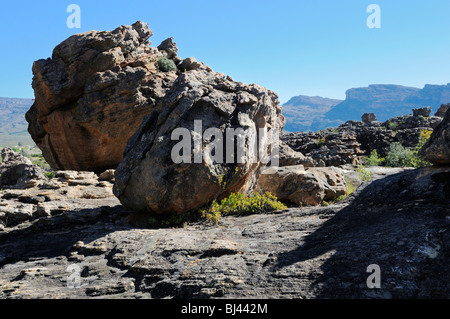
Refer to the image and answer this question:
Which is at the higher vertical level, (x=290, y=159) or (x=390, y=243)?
(x=290, y=159)

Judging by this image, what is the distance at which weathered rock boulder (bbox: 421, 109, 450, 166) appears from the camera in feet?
22.5

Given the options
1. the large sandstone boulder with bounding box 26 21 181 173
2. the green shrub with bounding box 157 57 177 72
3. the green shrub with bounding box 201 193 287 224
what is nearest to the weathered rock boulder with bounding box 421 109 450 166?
the green shrub with bounding box 201 193 287 224

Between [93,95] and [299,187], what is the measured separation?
12.4 meters

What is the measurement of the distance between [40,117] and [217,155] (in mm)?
14073

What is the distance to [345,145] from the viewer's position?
35.2 metres

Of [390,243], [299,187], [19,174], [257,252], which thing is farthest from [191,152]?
[19,174]

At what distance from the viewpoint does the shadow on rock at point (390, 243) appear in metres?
4.64

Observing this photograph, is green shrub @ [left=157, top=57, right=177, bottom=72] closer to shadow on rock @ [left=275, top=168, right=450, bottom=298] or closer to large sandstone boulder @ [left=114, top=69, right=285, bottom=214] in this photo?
large sandstone boulder @ [left=114, top=69, right=285, bottom=214]

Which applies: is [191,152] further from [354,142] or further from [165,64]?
[354,142]

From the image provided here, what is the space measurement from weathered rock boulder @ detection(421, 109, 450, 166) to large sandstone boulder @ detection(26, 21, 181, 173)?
14.3 meters

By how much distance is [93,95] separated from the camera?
698 inches

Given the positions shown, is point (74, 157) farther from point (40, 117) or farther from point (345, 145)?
point (345, 145)

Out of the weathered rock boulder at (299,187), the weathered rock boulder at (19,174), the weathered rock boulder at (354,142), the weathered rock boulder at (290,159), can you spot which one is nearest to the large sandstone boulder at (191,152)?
the weathered rock boulder at (299,187)
